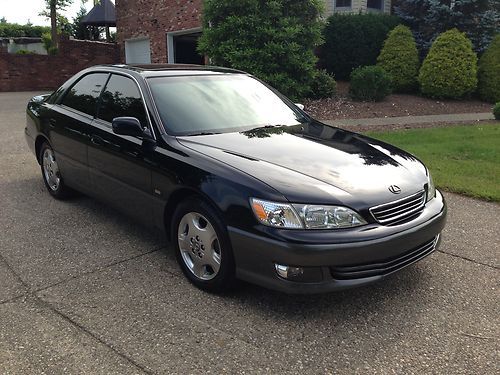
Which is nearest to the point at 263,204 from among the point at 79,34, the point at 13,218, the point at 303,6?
the point at 13,218

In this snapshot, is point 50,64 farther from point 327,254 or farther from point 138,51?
point 327,254

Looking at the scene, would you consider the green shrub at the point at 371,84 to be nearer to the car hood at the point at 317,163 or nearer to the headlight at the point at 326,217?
the car hood at the point at 317,163

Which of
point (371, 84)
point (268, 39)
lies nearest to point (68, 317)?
point (268, 39)

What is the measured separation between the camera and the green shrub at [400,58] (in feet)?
46.1

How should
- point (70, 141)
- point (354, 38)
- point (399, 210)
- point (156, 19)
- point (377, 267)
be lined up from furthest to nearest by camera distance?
point (156, 19)
point (354, 38)
point (70, 141)
point (399, 210)
point (377, 267)

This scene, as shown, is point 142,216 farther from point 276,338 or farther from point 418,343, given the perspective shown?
point 418,343

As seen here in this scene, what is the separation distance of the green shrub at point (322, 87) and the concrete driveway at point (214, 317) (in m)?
9.36

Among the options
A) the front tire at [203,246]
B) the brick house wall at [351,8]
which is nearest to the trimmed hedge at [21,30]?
the brick house wall at [351,8]

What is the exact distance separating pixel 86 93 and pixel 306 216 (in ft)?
10.0

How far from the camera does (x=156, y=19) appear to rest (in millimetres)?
20031

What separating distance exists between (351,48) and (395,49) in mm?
1404

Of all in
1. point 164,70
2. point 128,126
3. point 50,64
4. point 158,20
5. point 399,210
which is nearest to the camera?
point 399,210

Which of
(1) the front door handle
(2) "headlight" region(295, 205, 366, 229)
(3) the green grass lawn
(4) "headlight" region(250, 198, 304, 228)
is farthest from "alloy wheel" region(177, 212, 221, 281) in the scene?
(3) the green grass lawn

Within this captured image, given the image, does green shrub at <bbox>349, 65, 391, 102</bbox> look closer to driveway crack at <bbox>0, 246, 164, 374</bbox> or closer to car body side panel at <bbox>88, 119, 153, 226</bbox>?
car body side panel at <bbox>88, 119, 153, 226</bbox>
